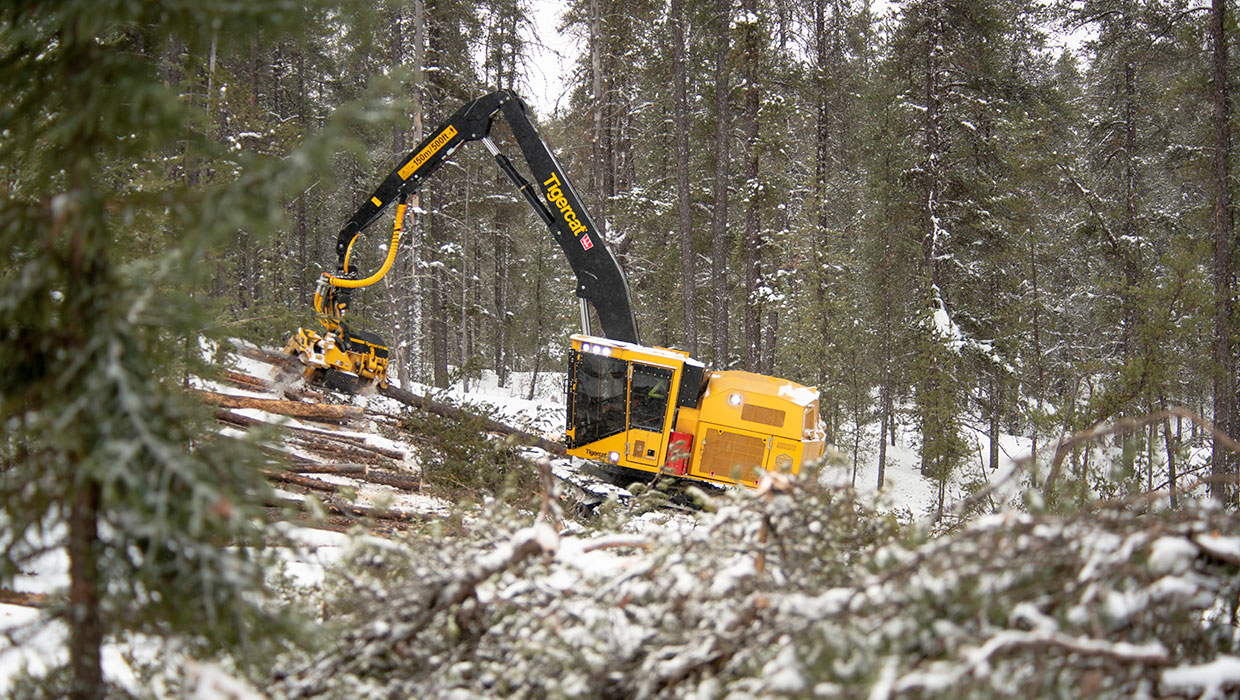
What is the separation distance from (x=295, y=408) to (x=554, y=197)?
532 centimetres

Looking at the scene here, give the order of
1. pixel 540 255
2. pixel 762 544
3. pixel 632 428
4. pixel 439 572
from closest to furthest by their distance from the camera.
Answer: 1. pixel 439 572
2. pixel 762 544
3. pixel 632 428
4. pixel 540 255

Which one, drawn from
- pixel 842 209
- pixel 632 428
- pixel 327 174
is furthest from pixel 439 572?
pixel 842 209

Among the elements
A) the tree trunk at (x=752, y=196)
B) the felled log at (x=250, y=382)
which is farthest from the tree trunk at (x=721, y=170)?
the felled log at (x=250, y=382)

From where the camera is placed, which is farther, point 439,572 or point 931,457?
point 931,457

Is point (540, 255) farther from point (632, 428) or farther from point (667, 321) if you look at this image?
point (632, 428)

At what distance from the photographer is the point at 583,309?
1047 centimetres

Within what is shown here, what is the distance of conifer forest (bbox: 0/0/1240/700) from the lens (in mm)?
1848

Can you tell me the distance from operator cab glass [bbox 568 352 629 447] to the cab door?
0.16 meters

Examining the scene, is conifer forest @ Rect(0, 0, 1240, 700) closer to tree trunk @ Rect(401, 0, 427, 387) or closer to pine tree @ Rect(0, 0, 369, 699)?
pine tree @ Rect(0, 0, 369, 699)

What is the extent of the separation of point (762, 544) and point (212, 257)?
5.84 m

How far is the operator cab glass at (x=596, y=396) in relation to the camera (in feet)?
32.0

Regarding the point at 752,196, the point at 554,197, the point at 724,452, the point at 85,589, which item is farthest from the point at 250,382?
the point at 752,196

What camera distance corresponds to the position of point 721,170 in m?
16.8

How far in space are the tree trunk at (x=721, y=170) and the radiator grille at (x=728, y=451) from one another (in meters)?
7.25
